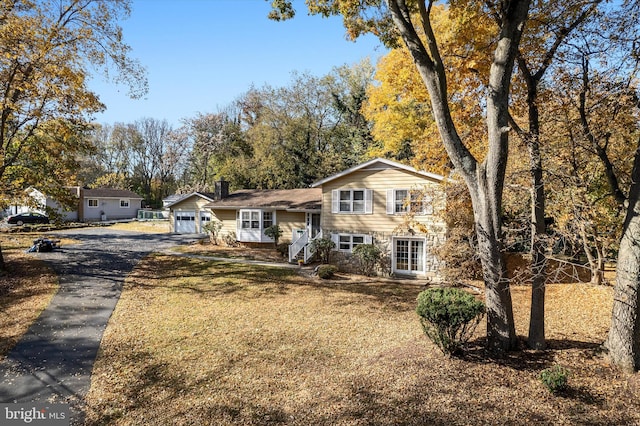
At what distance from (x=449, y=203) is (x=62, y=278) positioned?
1654 cm

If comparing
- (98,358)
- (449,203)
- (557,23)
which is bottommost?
(98,358)

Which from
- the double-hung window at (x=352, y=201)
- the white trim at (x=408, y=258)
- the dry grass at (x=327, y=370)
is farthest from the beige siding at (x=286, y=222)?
the dry grass at (x=327, y=370)

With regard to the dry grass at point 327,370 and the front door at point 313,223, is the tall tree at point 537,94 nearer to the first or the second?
the dry grass at point 327,370

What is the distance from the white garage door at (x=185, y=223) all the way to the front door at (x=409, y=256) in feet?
70.0

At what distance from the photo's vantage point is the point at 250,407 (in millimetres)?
6098

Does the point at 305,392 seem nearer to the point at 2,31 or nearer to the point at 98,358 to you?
the point at 98,358

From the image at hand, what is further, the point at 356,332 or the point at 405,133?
the point at 405,133

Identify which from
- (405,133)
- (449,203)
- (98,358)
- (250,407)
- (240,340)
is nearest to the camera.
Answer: (250,407)

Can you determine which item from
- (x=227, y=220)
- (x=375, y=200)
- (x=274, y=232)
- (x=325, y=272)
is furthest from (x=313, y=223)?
(x=227, y=220)

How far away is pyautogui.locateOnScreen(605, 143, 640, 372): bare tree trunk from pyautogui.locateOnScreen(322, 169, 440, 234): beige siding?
33.4 feet

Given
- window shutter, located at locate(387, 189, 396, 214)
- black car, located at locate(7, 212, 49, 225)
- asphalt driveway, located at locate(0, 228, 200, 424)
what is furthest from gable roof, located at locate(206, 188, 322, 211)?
black car, located at locate(7, 212, 49, 225)

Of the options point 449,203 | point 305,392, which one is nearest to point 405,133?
point 449,203

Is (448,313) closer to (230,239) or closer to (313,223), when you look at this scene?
(313,223)

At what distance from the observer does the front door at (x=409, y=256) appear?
17.3 m
